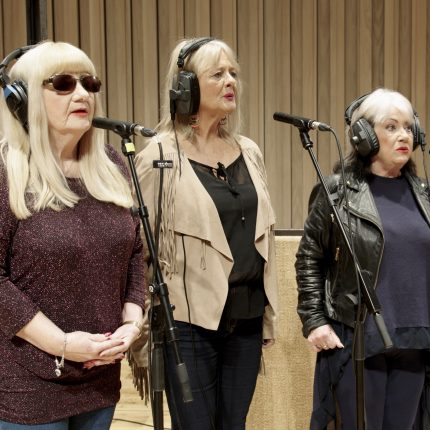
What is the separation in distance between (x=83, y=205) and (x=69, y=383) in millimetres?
424

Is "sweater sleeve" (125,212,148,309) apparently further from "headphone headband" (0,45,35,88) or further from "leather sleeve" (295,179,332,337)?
"leather sleeve" (295,179,332,337)

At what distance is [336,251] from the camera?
2.26 m

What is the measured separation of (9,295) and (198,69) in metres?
0.95

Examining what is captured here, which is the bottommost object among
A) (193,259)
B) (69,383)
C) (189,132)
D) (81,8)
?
(69,383)

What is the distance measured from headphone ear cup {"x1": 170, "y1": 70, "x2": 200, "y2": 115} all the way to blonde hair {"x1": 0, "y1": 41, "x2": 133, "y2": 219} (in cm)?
41

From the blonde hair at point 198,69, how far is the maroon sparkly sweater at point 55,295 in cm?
57

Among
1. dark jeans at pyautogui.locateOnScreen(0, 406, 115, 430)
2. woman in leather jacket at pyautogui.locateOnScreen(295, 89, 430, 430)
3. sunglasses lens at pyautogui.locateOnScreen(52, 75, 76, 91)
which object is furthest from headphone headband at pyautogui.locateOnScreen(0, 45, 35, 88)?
woman in leather jacket at pyautogui.locateOnScreen(295, 89, 430, 430)

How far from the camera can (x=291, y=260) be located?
9.20ft

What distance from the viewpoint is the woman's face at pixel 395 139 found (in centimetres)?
225

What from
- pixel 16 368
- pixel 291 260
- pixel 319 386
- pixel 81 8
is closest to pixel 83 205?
pixel 16 368

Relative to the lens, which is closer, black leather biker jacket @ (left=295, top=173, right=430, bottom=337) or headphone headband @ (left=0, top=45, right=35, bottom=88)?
headphone headband @ (left=0, top=45, right=35, bottom=88)

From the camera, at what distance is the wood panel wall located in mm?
4246

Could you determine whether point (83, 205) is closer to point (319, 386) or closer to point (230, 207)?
point (230, 207)

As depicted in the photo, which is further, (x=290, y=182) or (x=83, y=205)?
(x=290, y=182)
